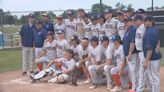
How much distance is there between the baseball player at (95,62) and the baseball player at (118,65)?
0.60 metres

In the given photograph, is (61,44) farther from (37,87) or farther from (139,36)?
(139,36)

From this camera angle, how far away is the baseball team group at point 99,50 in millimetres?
7777

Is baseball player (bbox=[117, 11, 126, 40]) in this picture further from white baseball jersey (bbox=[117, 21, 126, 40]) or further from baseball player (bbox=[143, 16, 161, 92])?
baseball player (bbox=[143, 16, 161, 92])

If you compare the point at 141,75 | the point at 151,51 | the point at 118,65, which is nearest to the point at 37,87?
the point at 118,65

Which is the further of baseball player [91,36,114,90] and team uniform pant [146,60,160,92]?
baseball player [91,36,114,90]

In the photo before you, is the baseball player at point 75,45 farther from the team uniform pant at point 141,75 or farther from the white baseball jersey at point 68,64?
the team uniform pant at point 141,75

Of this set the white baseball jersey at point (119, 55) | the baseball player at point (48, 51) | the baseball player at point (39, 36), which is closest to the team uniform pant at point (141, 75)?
the white baseball jersey at point (119, 55)

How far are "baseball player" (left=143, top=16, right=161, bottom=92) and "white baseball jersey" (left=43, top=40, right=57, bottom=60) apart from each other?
12.9ft

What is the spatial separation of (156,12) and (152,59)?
12.4 m

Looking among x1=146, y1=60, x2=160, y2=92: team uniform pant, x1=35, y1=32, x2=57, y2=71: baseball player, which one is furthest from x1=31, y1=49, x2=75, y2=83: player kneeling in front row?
x1=146, y1=60, x2=160, y2=92: team uniform pant

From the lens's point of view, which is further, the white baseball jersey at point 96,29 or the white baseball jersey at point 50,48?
the white baseball jersey at point 50,48

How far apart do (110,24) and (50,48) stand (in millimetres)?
2184

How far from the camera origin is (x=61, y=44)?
10.8 m

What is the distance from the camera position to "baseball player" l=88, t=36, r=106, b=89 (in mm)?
9469
